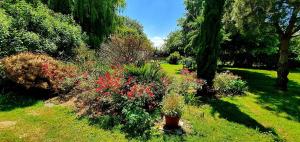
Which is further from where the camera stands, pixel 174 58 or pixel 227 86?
pixel 174 58

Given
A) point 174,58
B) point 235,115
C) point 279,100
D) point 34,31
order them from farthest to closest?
point 174,58
point 34,31
point 279,100
point 235,115

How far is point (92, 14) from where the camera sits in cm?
2227

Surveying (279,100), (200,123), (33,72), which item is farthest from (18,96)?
(279,100)

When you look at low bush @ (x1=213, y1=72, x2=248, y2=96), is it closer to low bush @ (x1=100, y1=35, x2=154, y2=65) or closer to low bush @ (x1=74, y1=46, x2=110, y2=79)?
low bush @ (x1=100, y1=35, x2=154, y2=65)

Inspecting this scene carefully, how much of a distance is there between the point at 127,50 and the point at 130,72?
492 cm

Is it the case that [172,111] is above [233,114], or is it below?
above

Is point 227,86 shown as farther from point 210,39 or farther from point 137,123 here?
point 137,123

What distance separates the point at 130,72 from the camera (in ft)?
38.1

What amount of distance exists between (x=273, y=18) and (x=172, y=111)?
1085cm

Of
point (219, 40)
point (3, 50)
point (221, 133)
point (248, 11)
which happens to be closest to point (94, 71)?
point (3, 50)

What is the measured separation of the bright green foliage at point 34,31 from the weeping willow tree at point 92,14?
2.52 m

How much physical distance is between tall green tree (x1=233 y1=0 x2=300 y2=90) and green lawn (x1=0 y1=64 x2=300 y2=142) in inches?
190

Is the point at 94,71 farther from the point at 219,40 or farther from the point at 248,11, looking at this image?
the point at 248,11

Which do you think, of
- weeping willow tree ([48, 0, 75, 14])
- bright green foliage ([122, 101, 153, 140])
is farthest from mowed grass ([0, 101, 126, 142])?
weeping willow tree ([48, 0, 75, 14])
